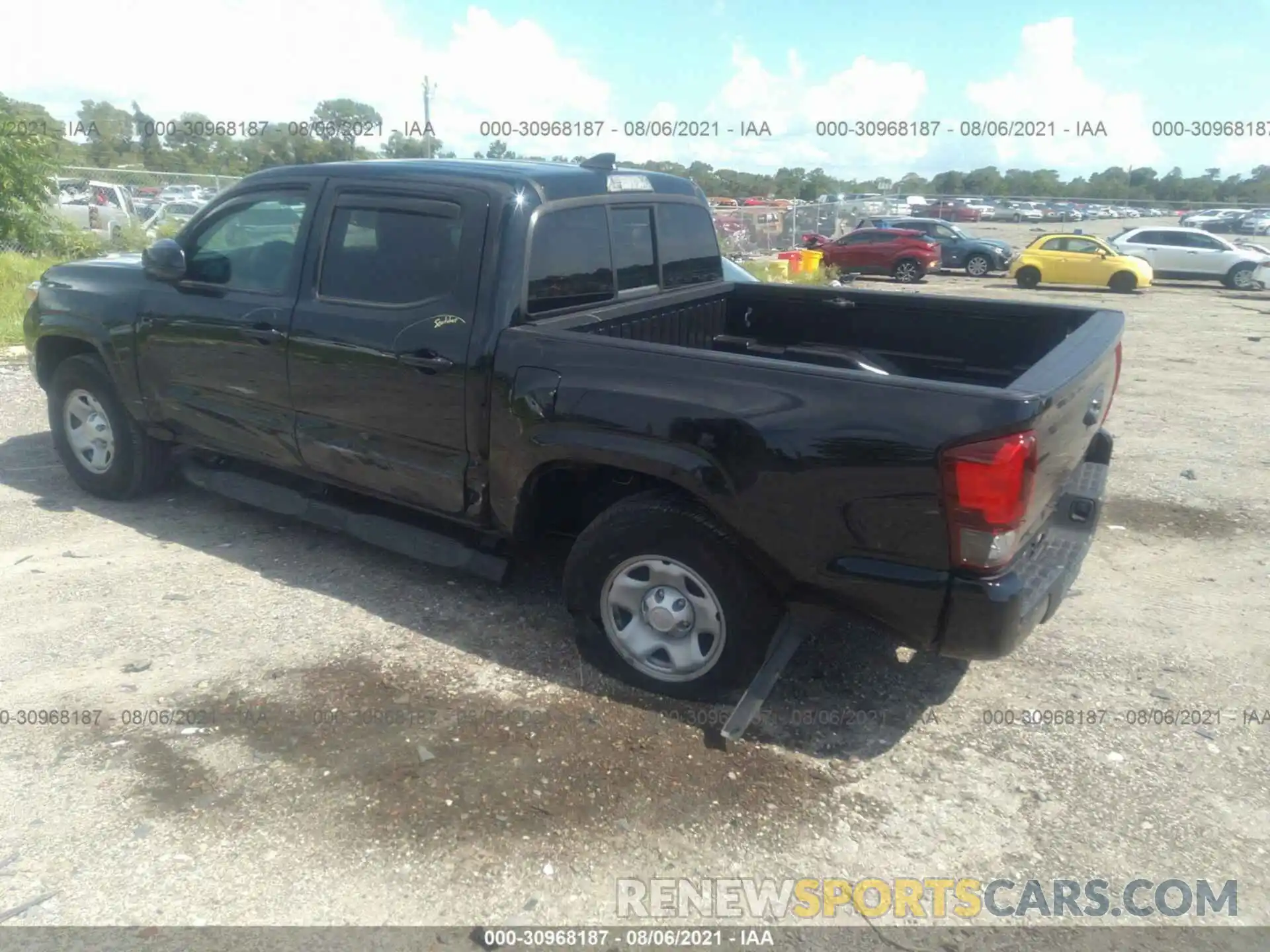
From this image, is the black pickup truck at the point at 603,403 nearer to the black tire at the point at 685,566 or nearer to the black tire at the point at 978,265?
the black tire at the point at 685,566

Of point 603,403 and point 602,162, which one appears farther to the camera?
point 602,162

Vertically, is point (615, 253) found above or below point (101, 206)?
above

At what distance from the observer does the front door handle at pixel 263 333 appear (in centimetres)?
460

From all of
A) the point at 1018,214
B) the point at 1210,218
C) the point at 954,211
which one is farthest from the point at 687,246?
the point at 1018,214

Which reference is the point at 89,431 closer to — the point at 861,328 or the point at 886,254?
the point at 861,328

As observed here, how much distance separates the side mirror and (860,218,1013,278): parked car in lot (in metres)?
Result: 23.1

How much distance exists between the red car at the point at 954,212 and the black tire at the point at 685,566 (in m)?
45.1

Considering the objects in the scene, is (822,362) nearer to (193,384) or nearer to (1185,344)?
(193,384)

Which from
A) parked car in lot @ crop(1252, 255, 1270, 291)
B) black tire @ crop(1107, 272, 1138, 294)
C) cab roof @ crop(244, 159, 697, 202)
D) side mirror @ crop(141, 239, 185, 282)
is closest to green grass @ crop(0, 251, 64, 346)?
side mirror @ crop(141, 239, 185, 282)

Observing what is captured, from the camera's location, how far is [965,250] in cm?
2580

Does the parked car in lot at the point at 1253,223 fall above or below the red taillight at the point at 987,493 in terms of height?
below

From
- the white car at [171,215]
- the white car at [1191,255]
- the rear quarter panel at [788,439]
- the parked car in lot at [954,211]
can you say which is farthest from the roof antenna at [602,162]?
the parked car in lot at [954,211]

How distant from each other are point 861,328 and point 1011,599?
2336 millimetres

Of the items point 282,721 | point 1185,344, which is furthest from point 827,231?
point 282,721
